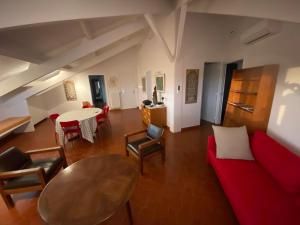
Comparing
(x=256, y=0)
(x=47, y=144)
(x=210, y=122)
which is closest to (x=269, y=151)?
(x=256, y=0)

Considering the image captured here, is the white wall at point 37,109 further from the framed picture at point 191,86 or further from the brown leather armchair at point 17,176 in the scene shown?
the framed picture at point 191,86

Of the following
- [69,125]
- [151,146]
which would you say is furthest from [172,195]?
[69,125]

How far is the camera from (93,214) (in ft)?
3.52

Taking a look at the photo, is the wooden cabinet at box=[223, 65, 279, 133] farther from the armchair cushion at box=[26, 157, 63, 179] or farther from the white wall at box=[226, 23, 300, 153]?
the armchair cushion at box=[26, 157, 63, 179]

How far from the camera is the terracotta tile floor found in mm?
1593

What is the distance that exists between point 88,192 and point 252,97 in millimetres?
2911

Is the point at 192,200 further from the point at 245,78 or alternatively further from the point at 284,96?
the point at 245,78

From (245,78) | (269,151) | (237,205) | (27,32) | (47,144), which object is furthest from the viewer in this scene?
(47,144)

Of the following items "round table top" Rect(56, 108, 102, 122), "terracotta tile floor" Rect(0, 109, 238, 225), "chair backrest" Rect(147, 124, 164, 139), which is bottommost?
"terracotta tile floor" Rect(0, 109, 238, 225)

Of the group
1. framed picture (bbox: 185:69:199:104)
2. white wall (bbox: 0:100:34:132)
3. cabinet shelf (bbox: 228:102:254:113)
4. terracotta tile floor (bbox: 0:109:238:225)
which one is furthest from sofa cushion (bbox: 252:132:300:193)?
white wall (bbox: 0:100:34:132)

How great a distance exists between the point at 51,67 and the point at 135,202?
11.3ft

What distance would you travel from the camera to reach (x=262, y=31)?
2.05m

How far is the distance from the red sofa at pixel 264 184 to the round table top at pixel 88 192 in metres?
1.14

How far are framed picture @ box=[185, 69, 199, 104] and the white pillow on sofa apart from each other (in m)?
1.88
